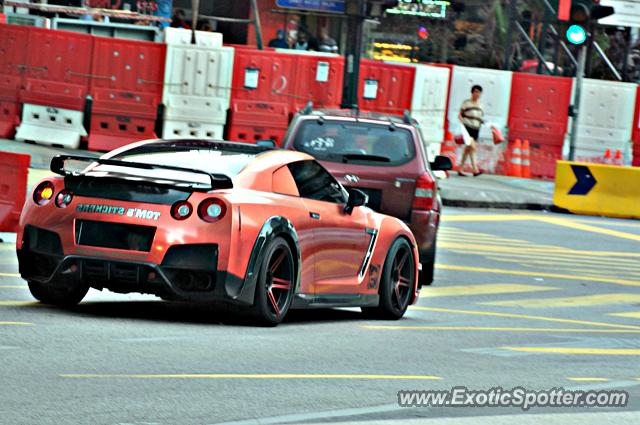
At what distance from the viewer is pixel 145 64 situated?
2869cm

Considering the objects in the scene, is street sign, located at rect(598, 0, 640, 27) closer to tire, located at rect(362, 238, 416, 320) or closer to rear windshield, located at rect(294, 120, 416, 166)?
rear windshield, located at rect(294, 120, 416, 166)

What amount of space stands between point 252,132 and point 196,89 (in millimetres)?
1290

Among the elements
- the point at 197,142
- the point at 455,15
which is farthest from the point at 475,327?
the point at 455,15

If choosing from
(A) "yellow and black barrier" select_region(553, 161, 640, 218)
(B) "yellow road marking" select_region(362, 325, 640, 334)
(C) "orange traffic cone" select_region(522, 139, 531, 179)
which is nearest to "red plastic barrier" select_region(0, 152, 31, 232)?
(B) "yellow road marking" select_region(362, 325, 640, 334)

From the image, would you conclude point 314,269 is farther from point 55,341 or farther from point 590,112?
point 590,112

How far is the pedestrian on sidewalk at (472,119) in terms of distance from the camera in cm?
3095

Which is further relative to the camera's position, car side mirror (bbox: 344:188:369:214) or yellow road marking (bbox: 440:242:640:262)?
yellow road marking (bbox: 440:242:640:262)

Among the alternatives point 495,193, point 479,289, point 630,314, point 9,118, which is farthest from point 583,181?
point 630,314

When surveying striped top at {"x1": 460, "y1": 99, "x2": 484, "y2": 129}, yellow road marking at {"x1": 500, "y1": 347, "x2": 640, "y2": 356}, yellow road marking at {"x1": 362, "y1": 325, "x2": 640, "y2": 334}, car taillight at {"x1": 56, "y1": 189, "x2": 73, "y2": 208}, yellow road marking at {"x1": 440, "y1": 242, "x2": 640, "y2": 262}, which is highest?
striped top at {"x1": 460, "y1": 99, "x2": 484, "y2": 129}

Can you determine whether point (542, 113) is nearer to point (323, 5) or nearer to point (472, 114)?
point (472, 114)

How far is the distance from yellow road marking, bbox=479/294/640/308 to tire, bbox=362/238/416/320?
1.83m

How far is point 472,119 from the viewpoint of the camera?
102 feet

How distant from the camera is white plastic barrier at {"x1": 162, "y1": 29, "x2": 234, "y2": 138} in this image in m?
28.8

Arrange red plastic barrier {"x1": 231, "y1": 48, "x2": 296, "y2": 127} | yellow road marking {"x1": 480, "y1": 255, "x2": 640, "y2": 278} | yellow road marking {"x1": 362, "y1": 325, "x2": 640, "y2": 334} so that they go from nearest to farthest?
1. yellow road marking {"x1": 362, "y1": 325, "x2": 640, "y2": 334}
2. yellow road marking {"x1": 480, "y1": 255, "x2": 640, "y2": 278}
3. red plastic barrier {"x1": 231, "y1": 48, "x2": 296, "y2": 127}
